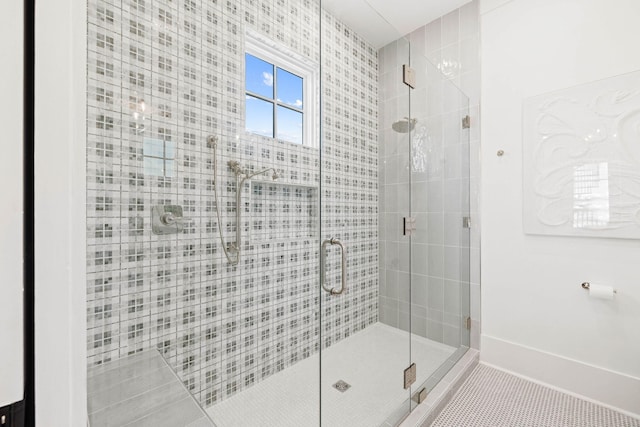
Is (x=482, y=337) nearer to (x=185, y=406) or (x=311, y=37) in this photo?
(x=185, y=406)

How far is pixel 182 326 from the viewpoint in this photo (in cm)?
155

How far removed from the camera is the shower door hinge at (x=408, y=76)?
5.80 feet

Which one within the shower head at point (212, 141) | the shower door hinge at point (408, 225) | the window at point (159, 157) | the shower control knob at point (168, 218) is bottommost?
the shower door hinge at point (408, 225)

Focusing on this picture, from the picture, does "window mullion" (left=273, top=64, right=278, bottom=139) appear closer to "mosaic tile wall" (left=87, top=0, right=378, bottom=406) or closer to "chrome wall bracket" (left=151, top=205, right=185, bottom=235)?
"mosaic tile wall" (left=87, top=0, right=378, bottom=406)

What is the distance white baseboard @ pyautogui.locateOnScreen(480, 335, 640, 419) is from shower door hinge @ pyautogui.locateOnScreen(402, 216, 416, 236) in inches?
45.3

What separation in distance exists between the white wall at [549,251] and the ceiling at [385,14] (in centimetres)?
39

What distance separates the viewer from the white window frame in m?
2.00

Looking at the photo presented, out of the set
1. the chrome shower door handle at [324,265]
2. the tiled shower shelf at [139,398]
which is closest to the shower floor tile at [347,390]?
the chrome shower door handle at [324,265]

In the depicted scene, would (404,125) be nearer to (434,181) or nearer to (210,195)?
(434,181)

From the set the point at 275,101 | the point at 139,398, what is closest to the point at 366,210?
the point at 275,101

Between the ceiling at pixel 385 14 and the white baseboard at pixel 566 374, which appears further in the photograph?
the ceiling at pixel 385 14

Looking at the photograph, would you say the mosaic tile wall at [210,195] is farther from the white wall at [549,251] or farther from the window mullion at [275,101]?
the white wall at [549,251]
